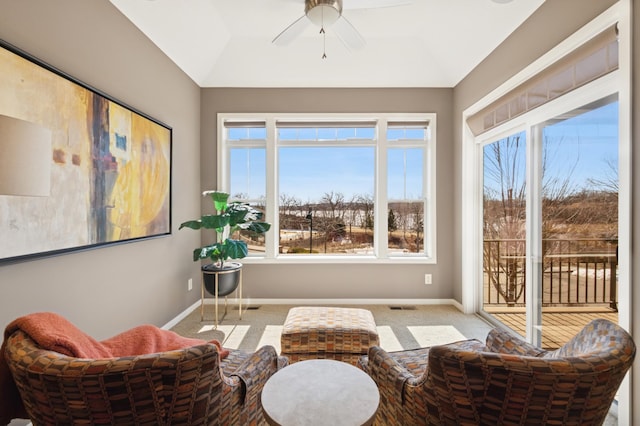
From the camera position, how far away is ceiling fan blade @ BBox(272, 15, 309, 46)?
2.45 m

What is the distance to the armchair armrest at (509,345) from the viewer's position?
1.48 m

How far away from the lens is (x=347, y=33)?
8.35ft

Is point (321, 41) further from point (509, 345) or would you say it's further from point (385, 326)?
point (509, 345)

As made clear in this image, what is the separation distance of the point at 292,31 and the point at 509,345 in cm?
268

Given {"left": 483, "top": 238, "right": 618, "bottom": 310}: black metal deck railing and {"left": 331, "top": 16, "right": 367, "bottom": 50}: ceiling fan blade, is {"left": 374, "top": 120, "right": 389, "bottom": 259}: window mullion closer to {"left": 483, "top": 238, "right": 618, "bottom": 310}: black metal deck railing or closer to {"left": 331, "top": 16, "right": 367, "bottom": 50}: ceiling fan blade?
{"left": 483, "top": 238, "right": 618, "bottom": 310}: black metal deck railing

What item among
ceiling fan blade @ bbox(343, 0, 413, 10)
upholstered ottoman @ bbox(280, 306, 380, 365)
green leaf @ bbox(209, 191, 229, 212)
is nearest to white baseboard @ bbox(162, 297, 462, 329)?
green leaf @ bbox(209, 191, 229, 212)

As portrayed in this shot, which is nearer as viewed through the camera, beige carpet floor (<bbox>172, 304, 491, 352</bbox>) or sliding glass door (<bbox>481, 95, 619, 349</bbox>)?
sliding glass door (<bbox>481, 95, 619, 349</bbox>)

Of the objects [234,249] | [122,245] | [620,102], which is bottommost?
[234,249]

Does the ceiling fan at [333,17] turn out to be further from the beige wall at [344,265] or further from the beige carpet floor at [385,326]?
the beige carpet floor at [385,326]

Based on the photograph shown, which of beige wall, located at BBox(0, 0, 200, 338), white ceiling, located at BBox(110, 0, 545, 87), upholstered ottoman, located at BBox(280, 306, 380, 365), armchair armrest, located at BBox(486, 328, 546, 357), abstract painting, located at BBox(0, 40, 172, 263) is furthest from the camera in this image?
white ceiling, located at BBox(110, 0, 545, 87)

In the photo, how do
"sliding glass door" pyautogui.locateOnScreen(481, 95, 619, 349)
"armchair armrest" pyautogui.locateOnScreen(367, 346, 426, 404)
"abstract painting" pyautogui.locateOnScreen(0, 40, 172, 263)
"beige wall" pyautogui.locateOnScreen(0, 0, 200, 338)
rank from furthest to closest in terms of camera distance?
"sliding glass door" pyautogui.locateOnScreen(481, 95, 619, 349) < "beige wall" pyautogui.locateOnScreen(0, 0, 200, 338) < "abstract painting" pyautogui.locateOnScreen(0, 40, 172, 263) < "armchair armrest" pyautogui.locateOnScreen(367, 346, 426, 404)

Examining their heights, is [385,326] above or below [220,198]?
below

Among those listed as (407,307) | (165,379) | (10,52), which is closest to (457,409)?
(165,379)

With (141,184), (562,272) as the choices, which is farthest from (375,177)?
(141,184)
